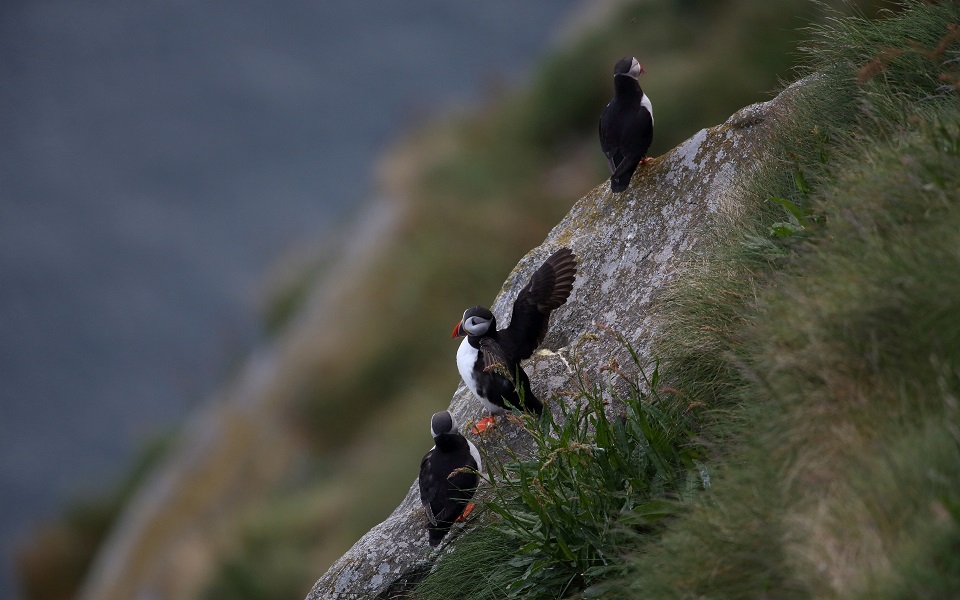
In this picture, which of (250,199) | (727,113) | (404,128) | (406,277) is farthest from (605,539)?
(250,199)

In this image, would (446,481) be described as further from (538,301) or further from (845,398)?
(845,398)

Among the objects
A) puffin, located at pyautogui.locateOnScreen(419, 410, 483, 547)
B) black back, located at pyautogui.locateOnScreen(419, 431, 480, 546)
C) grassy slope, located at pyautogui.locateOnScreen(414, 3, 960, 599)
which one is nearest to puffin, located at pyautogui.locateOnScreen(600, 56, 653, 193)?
grassy slope, located at pyautogui.locateOnScreen(414, 3, 960, 599)

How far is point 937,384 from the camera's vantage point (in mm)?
2625

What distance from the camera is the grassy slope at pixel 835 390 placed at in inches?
95.1

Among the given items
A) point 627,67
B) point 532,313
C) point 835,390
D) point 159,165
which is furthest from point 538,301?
point 159,165

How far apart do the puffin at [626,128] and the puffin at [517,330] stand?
2.31ft

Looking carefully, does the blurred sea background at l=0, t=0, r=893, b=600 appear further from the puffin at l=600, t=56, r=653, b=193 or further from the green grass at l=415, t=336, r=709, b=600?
the green grass at l=415, t=336, r=709, b=600

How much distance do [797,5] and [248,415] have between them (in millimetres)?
10969

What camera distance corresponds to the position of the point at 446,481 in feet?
14.2

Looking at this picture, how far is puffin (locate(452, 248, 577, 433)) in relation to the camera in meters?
4.77

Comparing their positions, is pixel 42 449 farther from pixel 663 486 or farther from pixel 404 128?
pixel 663 486

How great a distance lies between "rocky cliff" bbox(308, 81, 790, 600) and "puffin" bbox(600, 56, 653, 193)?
184mm

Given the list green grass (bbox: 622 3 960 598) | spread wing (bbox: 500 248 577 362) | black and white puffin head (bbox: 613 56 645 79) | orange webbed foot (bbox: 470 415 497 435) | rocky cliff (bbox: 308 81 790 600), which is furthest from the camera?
black and white puffin head (bbox: 613 56 645 79)

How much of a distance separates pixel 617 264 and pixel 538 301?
22.3 inches
